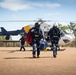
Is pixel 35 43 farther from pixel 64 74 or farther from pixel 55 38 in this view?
pixel 64 74

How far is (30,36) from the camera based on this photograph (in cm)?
1623

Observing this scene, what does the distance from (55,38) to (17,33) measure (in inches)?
650

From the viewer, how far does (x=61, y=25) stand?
8162 cm

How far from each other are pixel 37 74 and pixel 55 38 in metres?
7.82

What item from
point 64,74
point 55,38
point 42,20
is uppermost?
point 42,20

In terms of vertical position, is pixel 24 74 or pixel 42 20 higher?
pixel 42 20

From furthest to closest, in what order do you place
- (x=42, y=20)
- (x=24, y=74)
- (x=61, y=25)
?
(x=61, y=25)
(x=42, y=20)
(x=24, y=74)

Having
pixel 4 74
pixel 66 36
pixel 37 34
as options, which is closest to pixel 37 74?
pixel 4 74

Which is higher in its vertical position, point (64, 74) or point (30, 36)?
point (30, 36)

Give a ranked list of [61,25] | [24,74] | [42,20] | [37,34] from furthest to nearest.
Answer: [61,25]
[42,20]
[37,34]
[24,74]

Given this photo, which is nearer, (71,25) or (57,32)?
(57,32)

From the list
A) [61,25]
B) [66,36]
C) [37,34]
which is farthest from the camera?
[61,25]

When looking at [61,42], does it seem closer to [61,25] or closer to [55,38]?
[55,38]

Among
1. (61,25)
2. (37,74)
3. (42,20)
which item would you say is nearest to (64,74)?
(37,74)
